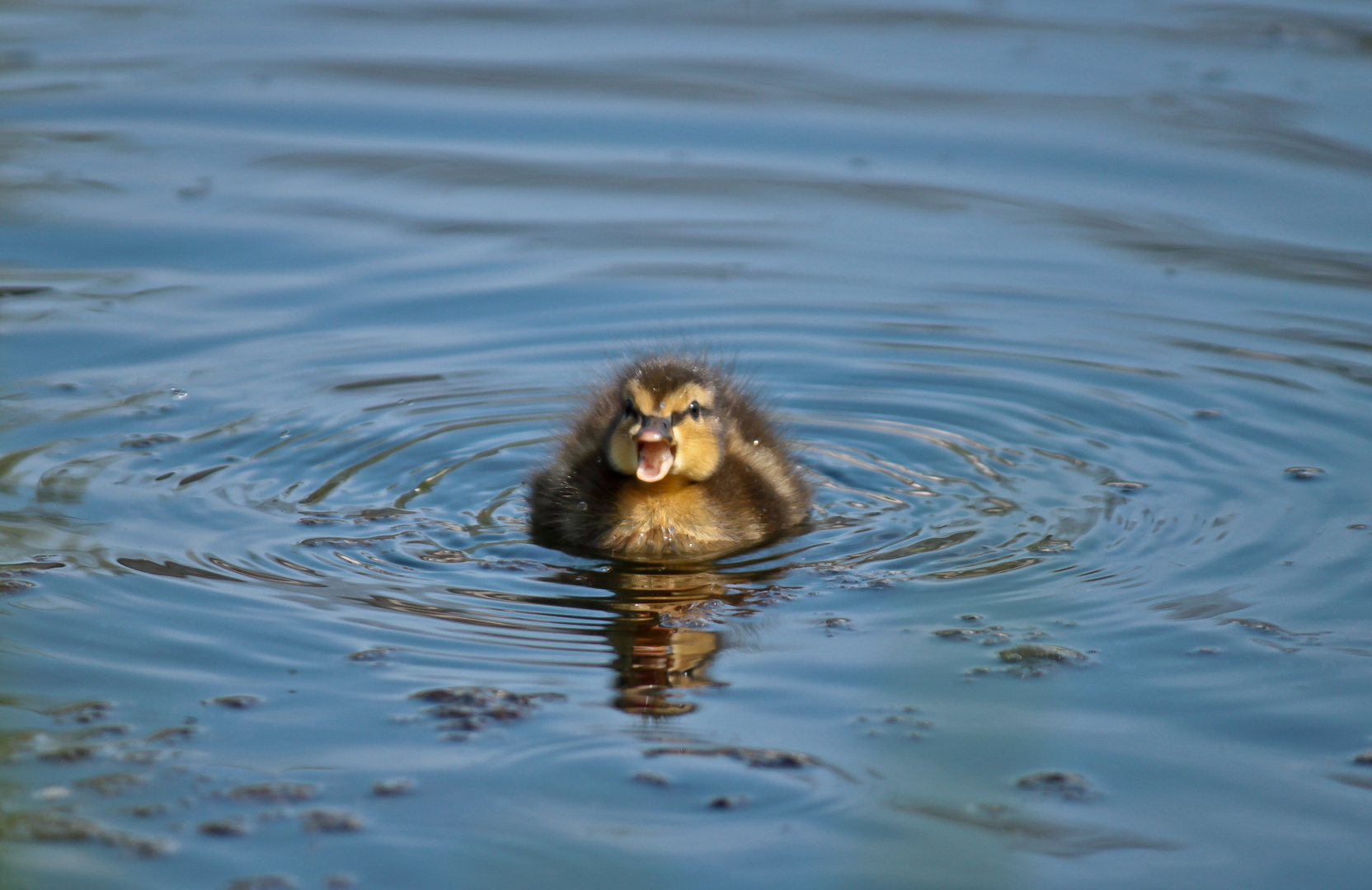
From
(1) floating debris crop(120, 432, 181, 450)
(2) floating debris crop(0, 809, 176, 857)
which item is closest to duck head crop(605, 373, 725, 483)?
(1) floating debris crop(120, 432, 181, 450)

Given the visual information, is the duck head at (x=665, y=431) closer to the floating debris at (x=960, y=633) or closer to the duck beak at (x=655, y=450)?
the duck beak at (x=655, y=450)

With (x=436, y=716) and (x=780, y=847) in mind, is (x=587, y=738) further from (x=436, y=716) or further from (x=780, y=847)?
(x=780, y=847)

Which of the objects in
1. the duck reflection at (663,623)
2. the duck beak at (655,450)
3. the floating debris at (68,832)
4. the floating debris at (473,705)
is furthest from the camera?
the duck beak at (655,450)

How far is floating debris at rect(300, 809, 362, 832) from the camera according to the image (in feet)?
13.5

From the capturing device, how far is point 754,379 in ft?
27.3

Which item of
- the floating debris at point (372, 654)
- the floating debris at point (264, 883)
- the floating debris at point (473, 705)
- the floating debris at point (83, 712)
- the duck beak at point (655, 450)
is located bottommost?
the floating debris at point (264, 883)

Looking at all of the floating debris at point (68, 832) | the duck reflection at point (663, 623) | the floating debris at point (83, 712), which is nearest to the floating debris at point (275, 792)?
the floating debris at point (68, 832)

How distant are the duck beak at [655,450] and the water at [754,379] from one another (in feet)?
1.29

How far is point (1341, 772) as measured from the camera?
4.48 m

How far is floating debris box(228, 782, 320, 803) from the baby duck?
2.24 m

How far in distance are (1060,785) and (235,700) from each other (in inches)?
90.2

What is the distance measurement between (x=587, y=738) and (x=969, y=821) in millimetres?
1054

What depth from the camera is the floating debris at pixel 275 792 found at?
4.25 m

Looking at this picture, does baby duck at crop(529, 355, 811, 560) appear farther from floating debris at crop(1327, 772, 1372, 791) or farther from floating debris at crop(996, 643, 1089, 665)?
floating debris at crop(1327, 772, 1372, 791)
